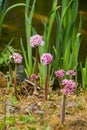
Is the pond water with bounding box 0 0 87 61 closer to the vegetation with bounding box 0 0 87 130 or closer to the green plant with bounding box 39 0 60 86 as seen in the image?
the vegetation with bounding box 0 0 87 130

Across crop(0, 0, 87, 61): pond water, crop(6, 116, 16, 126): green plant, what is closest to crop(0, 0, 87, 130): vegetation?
crop(6, 116, 16, 126): green plant

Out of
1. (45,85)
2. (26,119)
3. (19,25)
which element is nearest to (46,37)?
(45,85)

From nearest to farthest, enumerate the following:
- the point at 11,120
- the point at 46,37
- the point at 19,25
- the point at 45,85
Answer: the point at 11,120, the point at 45,85, the point at 46,37, the point at 19,25

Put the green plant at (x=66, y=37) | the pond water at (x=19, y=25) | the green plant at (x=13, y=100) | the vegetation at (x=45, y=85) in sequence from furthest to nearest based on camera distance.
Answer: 1. the pond water at (x=19, y=25)
2. the green plant at (x=66, y=37)
3. the green plant at (x=13, y=100)
4. the vegetation at (x=45, y=85)

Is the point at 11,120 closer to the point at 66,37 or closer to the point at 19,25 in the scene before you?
the point at 66,37

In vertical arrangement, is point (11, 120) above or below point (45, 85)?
below

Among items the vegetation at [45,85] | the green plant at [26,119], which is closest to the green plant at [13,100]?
the vegetation at [45,85]

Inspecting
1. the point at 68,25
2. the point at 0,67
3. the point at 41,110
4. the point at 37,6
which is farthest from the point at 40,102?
the point at 37,6

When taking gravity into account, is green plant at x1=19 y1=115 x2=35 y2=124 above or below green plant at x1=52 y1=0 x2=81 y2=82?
below

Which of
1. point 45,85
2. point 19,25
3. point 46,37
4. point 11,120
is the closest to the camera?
point 11,120

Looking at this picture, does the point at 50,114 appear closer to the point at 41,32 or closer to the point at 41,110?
the point at 41,110

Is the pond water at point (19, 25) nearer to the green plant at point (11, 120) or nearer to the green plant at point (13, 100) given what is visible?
the green plant at point (13, 100)

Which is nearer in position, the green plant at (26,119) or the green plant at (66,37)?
the green plant at (26,119)
